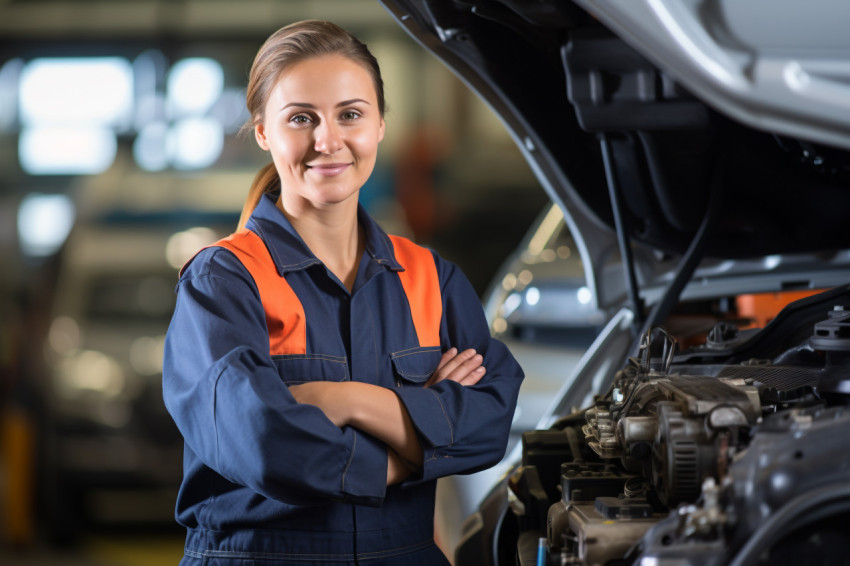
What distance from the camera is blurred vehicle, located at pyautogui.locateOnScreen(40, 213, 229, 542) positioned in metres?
5.66

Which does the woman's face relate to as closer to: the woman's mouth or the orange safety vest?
the woman's mouth

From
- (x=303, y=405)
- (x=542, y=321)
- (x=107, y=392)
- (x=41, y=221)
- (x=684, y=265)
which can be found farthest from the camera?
(x=41, y=221)

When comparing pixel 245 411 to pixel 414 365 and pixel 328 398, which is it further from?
pixel 414 365

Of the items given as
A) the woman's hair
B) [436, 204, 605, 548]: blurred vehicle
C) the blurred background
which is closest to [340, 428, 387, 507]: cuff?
the woman's hair

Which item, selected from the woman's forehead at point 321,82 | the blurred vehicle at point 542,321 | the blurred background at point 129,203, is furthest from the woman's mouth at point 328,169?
the blurred background at point 129,203

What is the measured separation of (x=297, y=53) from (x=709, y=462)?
939mm

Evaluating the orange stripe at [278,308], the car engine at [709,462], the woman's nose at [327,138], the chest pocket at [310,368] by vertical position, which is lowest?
the car engine at [709,462]

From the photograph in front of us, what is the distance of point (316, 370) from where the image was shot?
5.07 ft

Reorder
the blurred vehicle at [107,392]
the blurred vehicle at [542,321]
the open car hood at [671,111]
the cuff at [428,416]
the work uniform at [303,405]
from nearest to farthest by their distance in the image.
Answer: the open car hood at [671,111] < the work uniform at [303,405] < the cuff at [428,416] < the blurred vehicle at [542,321] < the blurred vehicle at [107,392]

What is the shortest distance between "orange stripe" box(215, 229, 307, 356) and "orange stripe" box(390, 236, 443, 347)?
0.78 feet

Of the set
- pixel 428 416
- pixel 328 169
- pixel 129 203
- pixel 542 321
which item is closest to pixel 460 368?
pixel 428 416

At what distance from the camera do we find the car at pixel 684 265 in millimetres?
1118

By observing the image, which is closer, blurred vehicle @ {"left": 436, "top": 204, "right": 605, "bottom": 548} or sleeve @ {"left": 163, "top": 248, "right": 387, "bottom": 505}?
sleeve @ {"left": 163, "top": 248, "right": 387, "bottom": 505}

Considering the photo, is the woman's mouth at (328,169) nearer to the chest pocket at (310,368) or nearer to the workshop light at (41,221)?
the chest pocket at (310,368)
